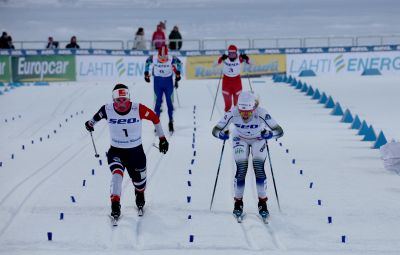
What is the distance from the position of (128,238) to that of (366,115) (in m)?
13.9

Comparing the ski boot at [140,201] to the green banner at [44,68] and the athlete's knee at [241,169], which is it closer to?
the athlete's knee at [241,169]

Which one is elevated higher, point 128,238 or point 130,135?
point 130,135

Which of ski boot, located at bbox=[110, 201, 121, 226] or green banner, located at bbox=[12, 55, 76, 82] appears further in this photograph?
green banner, located at bbox=[12, 55, 76, 82]

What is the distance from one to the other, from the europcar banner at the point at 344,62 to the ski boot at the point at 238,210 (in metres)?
23.1

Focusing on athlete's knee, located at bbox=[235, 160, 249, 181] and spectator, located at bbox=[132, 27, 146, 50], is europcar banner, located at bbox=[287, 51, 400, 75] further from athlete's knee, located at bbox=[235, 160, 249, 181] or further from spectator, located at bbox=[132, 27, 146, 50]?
athlete's knee, located at bbox=[235, 160, 249, 181]

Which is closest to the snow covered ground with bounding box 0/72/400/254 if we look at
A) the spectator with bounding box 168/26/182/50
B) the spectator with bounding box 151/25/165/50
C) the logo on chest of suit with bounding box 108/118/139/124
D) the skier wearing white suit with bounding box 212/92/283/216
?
the skier wearing white suit with bounding box 212/92/283/216

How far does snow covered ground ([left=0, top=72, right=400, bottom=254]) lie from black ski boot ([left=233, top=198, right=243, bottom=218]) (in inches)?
5.0

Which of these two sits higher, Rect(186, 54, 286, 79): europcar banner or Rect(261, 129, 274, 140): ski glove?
Rect(186, 54, 286, 79): europcar banner

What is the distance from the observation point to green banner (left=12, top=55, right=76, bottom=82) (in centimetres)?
3206

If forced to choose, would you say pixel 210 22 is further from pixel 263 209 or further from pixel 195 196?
pixel 263 209

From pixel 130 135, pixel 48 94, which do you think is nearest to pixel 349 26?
pixel 48 94

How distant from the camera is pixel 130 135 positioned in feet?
35.3

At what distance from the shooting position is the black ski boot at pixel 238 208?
34.8ft

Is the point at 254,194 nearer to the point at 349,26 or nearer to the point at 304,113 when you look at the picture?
the point at 304,113
